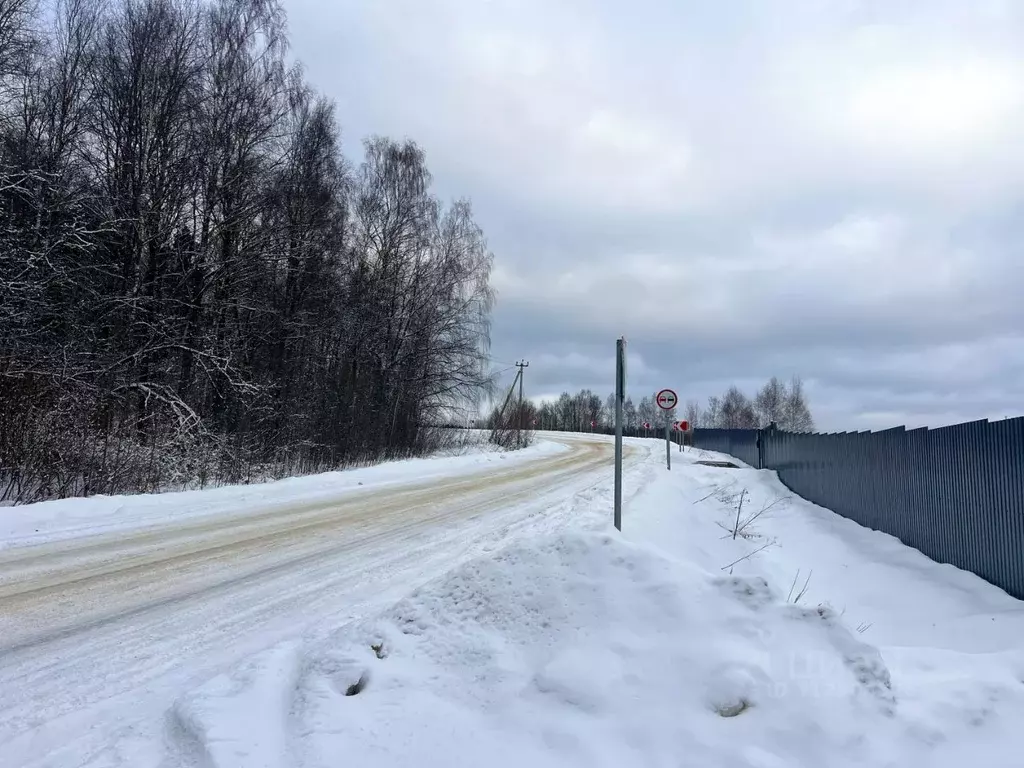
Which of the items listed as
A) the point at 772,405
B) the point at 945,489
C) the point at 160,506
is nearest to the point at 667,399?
the point at 945,489

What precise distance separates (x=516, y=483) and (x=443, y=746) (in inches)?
609

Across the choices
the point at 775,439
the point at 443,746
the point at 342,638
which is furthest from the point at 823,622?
the point at 775,439

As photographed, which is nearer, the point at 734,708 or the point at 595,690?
the point at 734,708

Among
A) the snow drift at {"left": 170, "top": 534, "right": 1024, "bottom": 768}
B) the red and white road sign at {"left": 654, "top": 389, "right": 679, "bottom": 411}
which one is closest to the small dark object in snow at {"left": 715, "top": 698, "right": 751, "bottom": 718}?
the snow drift at {"left": 170, "top": 534, "right": 1024, "bottom": 768}

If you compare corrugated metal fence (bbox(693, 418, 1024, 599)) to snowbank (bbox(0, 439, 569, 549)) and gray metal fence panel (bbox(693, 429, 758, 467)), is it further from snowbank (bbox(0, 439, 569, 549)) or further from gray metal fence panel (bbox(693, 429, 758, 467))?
gray metal fence panel (bbox(693, 429, 758, 467))

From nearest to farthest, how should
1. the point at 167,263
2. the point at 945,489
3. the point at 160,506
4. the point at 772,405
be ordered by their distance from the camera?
the point at 945,489, the point at 160,506, the point at 167,263, the point at 772,405

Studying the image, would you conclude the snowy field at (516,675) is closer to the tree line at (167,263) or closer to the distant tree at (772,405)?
the tree line at (167,263)

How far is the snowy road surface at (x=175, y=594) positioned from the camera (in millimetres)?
3930

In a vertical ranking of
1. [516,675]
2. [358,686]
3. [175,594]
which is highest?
[516,675]

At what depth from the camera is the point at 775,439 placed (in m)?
25.6

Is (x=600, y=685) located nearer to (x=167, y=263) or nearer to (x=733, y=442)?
(x=167, y=263)

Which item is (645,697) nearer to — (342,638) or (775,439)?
(342,638)

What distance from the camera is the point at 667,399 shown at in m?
21.3

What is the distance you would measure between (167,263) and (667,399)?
15.1 m
